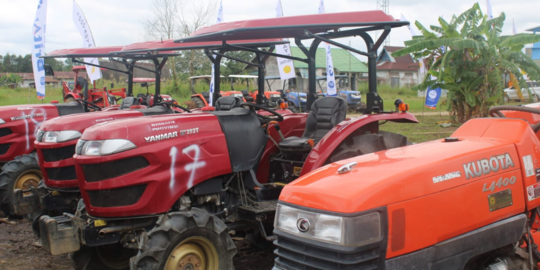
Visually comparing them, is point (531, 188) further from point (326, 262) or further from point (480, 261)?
point (326, 262)

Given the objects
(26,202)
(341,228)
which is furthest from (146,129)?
(26,202)

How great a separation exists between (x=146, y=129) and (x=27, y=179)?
142 inches

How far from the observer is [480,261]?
2836 millimetres

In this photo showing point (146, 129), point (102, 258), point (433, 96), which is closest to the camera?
point (146, 129)

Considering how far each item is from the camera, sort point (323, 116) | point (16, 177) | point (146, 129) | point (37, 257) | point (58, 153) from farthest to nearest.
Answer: point (16, 177) → point (58, 153) → point (37, 257) → point (323, 116) → point (146, 129)

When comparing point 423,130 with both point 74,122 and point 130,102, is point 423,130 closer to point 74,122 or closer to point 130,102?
point 130,102

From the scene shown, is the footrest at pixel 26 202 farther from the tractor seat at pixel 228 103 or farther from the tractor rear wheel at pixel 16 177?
the tractor seat at pixel 228 103

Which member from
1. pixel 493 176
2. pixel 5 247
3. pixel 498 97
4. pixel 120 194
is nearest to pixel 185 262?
pixel 120 194

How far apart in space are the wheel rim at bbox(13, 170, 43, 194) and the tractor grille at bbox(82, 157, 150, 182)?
11.0 ft

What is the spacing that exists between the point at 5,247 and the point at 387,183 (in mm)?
5320

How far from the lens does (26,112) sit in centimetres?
761

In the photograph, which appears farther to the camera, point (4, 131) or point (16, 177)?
point (4, 131)

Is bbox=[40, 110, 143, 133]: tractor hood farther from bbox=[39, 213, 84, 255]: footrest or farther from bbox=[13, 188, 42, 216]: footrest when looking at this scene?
bbox=[39, 213, 84, 255]: footrest

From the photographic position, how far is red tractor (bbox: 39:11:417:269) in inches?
157
